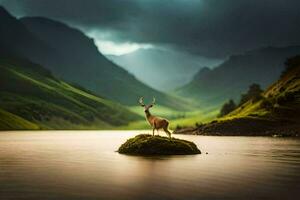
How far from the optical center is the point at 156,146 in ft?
189

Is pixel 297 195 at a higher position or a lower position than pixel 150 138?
lower

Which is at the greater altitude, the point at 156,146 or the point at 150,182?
the point at 156,146

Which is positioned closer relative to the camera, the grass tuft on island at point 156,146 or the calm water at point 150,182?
the calm water at point 150,182

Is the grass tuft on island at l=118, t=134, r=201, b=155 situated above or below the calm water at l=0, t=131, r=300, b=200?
above

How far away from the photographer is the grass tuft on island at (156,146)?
2260 inches

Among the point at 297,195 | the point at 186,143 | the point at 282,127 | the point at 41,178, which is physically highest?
the point at 282,127

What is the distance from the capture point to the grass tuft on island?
57.4 meters

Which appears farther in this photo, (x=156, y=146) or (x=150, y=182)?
(x=156, y=146)

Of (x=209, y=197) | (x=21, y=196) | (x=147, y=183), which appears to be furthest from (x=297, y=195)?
(x=21, y=196)

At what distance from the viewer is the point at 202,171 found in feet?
125

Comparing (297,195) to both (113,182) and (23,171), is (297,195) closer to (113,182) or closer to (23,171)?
(113,182)

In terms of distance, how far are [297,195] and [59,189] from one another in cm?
1359

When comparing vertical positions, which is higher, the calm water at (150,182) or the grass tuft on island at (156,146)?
the grass tuft on island at (156,146)

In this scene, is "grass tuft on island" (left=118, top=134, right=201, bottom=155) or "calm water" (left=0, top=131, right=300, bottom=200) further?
"grass tuft on island" (left=118, top=134, right=201, bottom=155)
